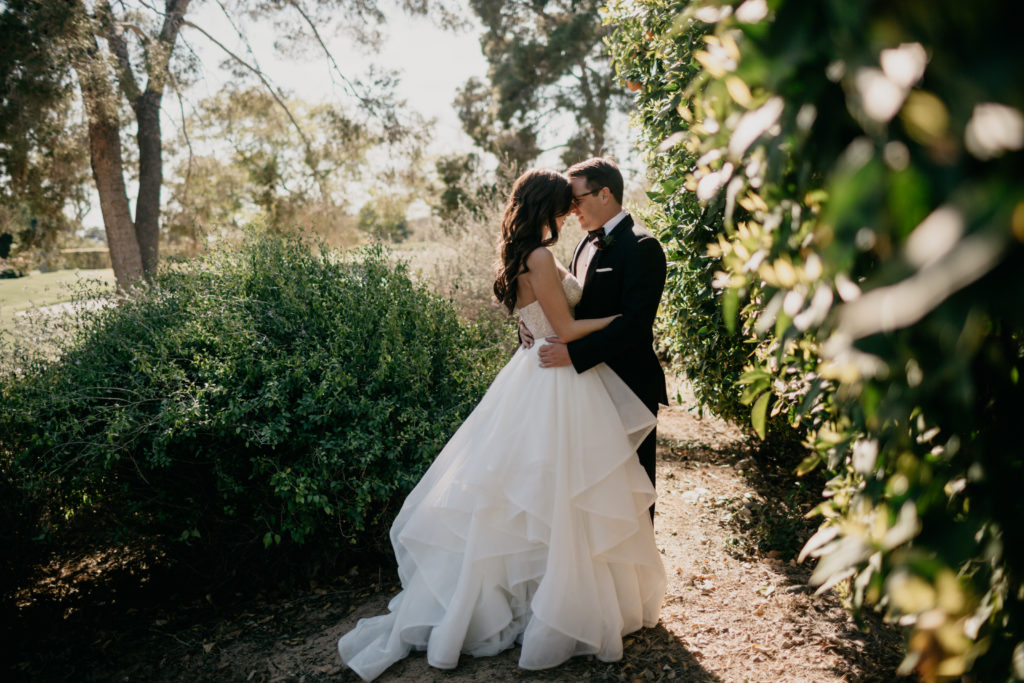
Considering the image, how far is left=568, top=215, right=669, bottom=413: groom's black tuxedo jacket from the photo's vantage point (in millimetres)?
3166

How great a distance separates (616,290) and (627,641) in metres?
1.85

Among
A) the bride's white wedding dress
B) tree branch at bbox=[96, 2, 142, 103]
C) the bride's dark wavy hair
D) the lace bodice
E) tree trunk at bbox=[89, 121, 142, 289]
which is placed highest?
tree branch at bbox=[96, 2, 142, 103]

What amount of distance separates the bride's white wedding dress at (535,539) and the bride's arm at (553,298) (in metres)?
0.14

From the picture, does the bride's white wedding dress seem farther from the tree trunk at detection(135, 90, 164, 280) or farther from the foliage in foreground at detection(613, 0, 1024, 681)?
the tree trunk at detection(135, 90, 164, 280)

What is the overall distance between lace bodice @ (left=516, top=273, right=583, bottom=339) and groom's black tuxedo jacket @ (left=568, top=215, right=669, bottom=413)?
0.25 feet

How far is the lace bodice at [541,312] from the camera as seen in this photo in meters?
3.33

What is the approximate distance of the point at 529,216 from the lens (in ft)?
10.6

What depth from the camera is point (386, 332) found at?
13.9 feet

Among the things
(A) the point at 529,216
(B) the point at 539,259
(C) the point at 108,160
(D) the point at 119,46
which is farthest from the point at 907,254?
(C) the point at 108,160

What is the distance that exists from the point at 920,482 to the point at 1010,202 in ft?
2.16

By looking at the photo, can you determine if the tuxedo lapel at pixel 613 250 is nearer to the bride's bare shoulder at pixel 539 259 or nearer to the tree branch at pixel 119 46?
the bride's bare shoulder at pixel 539 259

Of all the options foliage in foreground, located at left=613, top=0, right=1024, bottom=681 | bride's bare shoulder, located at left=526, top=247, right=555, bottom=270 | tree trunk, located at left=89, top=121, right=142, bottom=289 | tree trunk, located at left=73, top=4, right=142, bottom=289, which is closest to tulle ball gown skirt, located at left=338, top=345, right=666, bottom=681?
Result: bride's bare shoulder, located at left=526, top=247, right=555, bottom=270

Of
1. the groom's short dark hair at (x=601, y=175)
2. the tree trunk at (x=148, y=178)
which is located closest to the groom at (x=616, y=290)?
the groom's short dark hair at (x=601, y=175)

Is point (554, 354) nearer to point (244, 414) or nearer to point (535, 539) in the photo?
point (535, 539)
